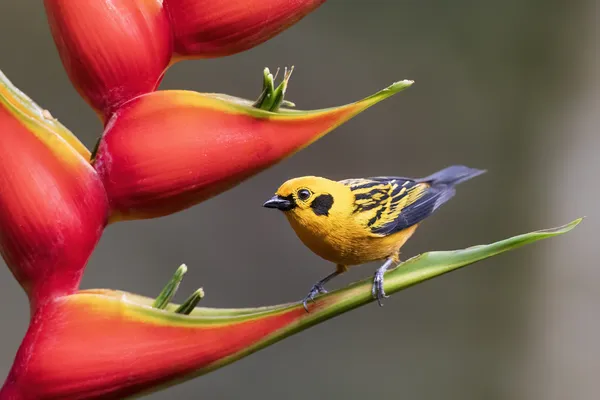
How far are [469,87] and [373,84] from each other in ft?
0.72

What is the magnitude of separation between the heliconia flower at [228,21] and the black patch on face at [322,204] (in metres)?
0.15

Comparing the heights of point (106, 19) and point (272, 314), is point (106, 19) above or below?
above

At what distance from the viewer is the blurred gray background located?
1.16 m

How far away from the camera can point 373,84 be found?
1208 millimetres

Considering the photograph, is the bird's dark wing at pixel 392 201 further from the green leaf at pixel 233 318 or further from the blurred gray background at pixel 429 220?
the blurred gray background at pixel 429 220

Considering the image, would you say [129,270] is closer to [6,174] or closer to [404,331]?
[404,331]

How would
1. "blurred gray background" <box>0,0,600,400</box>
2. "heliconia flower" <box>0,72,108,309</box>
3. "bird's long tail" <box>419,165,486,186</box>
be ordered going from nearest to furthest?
"heliconia flower" <box>0,72,108,309</box> < "bird's long tail" <box>419,165,486,186</box> < "blurred gray background" <box>0,0,600,400</box>

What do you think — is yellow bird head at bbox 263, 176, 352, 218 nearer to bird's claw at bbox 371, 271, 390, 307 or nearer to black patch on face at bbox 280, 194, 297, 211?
black patch on face at bbox 280, 194, 297, 211

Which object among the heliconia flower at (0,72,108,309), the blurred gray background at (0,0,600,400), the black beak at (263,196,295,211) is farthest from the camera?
the blurred gray background at (0,0,600,400)

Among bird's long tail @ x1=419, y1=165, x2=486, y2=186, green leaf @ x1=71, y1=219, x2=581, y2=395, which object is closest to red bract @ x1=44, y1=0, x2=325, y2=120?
green leaf @ x1=71, y1=219, x2=581, y2=395

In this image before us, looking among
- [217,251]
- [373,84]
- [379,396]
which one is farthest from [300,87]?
[379,396]

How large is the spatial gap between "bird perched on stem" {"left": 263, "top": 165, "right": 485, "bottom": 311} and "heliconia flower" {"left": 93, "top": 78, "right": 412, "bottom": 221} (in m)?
0.11

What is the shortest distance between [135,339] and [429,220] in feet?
3.29

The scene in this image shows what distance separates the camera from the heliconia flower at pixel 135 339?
0.32 m
